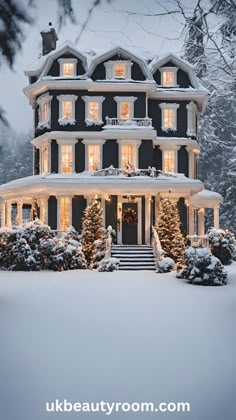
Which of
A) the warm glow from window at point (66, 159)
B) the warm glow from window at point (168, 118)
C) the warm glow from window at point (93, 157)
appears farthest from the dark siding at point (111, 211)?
the warm glow from window at point (168, 118)

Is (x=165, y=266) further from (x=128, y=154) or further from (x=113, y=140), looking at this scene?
(x=113, y=140)

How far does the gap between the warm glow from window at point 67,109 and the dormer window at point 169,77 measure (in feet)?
20.4

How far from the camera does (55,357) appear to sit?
8211 mm

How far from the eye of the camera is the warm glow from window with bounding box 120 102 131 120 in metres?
34.0

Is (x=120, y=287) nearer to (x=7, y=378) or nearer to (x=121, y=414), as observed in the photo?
(x=7, y=378)

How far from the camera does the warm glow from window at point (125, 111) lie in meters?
34.0

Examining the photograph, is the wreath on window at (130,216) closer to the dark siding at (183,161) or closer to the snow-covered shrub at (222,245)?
the snow-covered shrub at (222,245)

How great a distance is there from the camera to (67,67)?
3431 cm

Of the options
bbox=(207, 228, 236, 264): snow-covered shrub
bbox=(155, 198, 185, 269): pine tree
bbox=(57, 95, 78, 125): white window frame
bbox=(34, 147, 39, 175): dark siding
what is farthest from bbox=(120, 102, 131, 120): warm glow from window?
bbox=(207, 228, 236, 264): snow-covered shrub

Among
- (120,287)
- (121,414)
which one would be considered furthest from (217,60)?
(120,287)

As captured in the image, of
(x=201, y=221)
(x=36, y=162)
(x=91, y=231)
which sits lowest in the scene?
(x=91, y=231)

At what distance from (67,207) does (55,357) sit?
23680 mm

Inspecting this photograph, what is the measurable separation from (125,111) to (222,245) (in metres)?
10.6

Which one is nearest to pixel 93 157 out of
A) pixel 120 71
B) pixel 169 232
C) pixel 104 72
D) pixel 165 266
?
pixel 104 72
